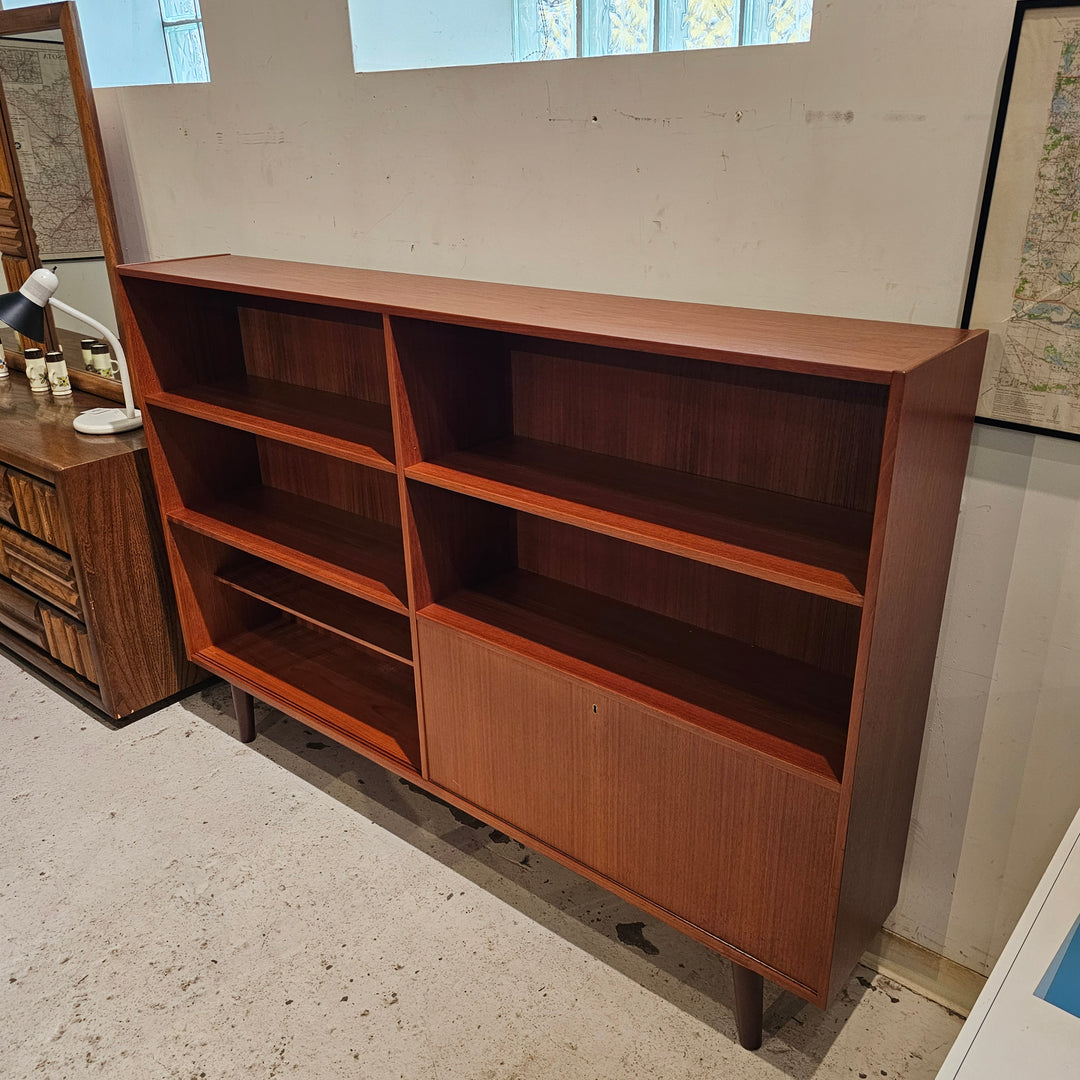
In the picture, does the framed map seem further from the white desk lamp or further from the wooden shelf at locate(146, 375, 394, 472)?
the white desk lamp

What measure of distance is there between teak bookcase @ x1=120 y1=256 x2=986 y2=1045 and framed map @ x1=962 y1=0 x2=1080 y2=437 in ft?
0.26

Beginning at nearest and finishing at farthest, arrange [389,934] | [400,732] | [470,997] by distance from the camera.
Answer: [470,997] → [389,934] → [400,732]

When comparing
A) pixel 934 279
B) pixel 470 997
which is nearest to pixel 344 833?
pixel 470 997

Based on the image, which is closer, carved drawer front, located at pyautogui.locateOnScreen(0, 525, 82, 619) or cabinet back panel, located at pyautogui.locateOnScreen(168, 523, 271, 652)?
cabinet back panel, located at pyautogui.locateOnScreen(168, 523, 271, 652)

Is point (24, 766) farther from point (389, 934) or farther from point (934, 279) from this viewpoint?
point (934, 279)

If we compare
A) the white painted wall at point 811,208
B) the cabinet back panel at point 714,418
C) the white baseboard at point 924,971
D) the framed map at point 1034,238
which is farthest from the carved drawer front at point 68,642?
the framed map at point 1034,238

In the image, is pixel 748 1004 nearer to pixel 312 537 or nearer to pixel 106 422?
pixel 312 537

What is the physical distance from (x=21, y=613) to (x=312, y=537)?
122cm

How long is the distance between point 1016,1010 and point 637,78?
60.0 inches

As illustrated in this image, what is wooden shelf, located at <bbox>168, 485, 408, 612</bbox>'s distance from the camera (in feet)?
6.84

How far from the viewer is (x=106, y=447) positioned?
256 centimetres

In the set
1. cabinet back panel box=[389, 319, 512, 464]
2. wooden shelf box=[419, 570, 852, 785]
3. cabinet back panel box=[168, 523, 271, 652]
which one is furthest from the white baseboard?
cabinet back panel box=[168, 523, 271, 652]

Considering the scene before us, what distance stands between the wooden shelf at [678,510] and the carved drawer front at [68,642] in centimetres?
145

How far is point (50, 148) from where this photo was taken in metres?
2.72
